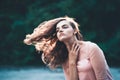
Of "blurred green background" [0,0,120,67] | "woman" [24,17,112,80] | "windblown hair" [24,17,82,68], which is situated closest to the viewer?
"woman" [24,17,112,80]

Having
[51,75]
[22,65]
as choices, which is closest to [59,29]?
[51,75]

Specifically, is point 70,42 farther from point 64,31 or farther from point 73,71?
point 73,71

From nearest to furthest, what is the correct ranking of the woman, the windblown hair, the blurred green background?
the woman → the windblown hair → the blurred green background

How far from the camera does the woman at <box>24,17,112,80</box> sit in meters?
3.44

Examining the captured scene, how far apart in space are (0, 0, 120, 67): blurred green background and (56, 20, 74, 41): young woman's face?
1485 centimetres

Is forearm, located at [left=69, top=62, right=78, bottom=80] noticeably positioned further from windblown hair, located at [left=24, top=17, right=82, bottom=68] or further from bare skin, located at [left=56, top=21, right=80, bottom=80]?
windblown hair, located at [left=24, top=17, right=82, bottom=68]

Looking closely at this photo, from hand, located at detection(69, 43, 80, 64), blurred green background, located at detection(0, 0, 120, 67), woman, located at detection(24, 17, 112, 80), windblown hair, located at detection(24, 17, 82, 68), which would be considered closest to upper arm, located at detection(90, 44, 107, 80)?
woman, located at detection(24, 17, 112, 80)

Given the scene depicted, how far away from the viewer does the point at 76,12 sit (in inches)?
747

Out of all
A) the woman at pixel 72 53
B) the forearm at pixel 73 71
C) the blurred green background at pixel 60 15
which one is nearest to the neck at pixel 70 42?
the woman at pixel 72 53

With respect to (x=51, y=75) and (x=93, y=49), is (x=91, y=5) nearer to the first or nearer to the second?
(x=51, y=75)

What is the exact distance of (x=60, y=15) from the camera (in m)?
19.1

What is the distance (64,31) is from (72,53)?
18 cm

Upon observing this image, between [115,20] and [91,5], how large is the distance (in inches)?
43.8

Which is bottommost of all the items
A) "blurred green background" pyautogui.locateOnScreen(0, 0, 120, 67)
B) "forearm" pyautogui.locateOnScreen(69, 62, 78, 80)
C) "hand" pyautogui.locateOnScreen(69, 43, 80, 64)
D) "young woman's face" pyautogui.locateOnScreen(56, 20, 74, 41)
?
"forearm" pyautogui.locateOnScreen(69, 62, 78, 80)
